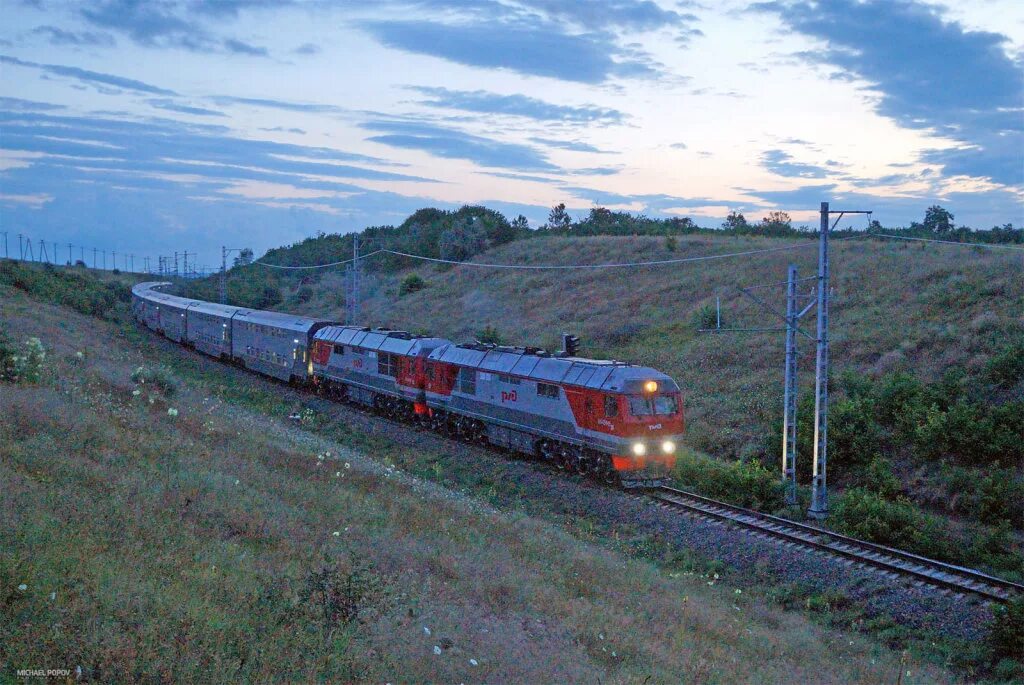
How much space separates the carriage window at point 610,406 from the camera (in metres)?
22.7

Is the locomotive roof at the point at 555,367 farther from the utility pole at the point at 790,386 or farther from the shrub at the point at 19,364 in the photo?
the shrub at the point at 19,364

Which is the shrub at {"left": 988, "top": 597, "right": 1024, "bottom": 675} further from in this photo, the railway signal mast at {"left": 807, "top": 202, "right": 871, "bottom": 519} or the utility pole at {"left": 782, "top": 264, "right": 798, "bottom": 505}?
the utility pole at {"left": 782, "top": 264, "right": 798, "bottom": 505}

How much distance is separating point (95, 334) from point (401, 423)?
1150 inches

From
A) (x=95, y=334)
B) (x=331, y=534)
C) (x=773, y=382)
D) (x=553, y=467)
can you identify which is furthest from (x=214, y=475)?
(x=95, y=334)

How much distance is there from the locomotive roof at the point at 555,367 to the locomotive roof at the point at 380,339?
4.74ft

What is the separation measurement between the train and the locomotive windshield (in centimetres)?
3

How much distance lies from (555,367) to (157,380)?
12846 mm

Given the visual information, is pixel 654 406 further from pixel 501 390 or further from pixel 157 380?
pixel 157 380

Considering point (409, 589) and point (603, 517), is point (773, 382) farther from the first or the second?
point (409, 589)

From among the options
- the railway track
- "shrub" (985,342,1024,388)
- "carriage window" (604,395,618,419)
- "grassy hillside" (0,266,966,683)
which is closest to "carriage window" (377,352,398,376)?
"carriage window" (604,395,618,419)

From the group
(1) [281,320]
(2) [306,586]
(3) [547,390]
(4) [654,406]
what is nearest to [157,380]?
(3) [547,390]

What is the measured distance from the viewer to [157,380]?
1049 inches

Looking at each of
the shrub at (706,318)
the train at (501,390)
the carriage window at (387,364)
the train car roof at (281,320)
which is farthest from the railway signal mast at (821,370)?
the train car roof at (281,320)

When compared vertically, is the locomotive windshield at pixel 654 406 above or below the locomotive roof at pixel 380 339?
below
